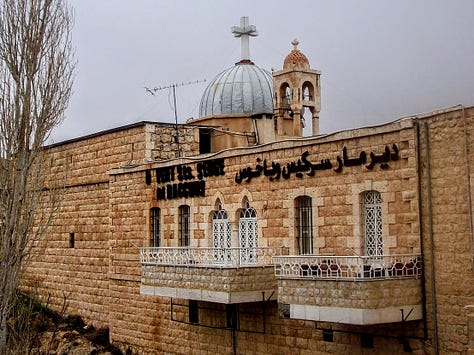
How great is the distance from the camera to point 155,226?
68.2ft

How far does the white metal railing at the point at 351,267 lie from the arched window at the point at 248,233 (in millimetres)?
2562

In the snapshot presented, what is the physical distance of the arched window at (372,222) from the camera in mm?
14500

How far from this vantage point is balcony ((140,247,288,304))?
15.8 meters

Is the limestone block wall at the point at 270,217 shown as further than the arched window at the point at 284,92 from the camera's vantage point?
No

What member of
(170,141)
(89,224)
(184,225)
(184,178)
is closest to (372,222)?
(184,178)

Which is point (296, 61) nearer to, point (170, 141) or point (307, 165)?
point (170, 141)

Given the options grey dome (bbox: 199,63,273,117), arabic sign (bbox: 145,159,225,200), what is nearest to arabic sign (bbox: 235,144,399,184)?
arabic sign (bbox: 145,159,225,200)

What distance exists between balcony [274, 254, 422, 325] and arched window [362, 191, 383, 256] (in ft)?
1.12

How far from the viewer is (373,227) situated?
14.6 m

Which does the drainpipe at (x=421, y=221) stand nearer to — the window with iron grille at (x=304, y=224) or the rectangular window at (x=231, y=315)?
the window with iron grille at (x=304, y=224)

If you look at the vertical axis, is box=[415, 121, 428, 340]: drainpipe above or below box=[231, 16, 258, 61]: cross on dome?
below

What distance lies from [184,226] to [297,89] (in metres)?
4.92

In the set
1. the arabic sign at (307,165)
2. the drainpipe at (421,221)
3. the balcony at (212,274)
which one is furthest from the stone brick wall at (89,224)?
the drainpipe at (421,221)

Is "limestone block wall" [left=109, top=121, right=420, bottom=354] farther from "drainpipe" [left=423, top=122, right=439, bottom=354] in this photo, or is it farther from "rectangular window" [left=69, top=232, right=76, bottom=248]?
"rectangular window" [left=69, top=232, right=76, bottom=248]
